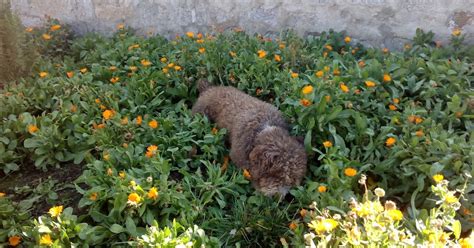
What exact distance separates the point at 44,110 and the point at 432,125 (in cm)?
336

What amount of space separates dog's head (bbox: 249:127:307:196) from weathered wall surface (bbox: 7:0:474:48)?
251 cm

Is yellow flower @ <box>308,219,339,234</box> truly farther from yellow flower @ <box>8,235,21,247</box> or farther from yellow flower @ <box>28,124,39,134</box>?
yellow flower @ <box>28,124,39,134</box>

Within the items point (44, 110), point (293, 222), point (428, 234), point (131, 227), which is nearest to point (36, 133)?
point (44, 110)

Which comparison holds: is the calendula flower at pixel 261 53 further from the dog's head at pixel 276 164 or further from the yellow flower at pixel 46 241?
the yellow flower at pixel 46 241

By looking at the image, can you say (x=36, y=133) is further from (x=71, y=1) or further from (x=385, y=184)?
(x=71, y=1)

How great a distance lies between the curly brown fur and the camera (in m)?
2.89

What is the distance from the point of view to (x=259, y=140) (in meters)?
3.06

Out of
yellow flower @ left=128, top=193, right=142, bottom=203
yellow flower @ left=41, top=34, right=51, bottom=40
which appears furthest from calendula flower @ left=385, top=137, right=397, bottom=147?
yellow flower @ left=41, top=34, right=51, bottom=40

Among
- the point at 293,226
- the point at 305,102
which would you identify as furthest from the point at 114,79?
the point at 293,226

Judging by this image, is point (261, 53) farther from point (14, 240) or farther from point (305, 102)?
point (14, 240)

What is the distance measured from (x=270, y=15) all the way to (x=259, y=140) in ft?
8.87

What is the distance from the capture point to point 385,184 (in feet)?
9.49

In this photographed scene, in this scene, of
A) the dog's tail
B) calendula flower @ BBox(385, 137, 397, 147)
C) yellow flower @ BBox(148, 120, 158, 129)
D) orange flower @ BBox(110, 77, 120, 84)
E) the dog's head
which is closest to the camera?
the dog's head

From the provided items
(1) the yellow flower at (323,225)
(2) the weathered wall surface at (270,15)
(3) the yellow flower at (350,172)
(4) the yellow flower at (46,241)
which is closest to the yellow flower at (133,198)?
(4) the yellow flower at (46,241)
